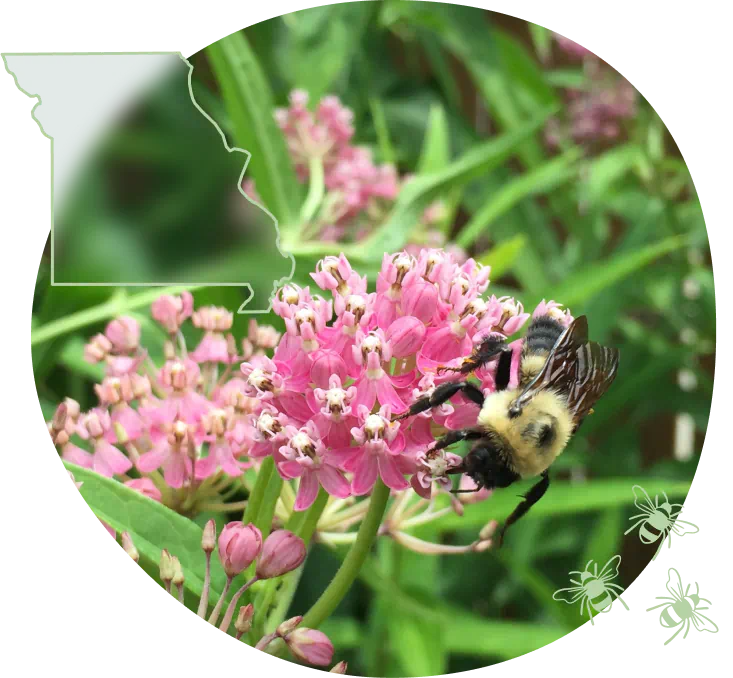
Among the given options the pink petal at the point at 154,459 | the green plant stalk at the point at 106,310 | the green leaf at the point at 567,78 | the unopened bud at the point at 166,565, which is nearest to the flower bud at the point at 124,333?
the green plant stalk at the point at 106,310

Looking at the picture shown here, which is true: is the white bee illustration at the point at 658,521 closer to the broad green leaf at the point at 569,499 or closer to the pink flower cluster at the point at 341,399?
the broad green leaf at the point at 569,499

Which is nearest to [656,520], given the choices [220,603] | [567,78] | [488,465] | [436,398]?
[488,465]

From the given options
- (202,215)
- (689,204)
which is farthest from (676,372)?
(202,215)

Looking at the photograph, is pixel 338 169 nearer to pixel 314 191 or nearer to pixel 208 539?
pixel 314 191

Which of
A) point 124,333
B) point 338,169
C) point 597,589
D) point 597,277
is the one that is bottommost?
point 597,589

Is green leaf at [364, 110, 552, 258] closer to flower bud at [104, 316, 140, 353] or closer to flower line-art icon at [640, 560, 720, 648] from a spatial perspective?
flower bud at [104, 316, 140, 353]

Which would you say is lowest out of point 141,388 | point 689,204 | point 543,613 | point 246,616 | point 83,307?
point 246,616

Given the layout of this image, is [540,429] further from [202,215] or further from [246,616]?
[202,215]

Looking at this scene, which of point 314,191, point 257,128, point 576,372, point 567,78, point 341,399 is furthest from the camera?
point 567,78
